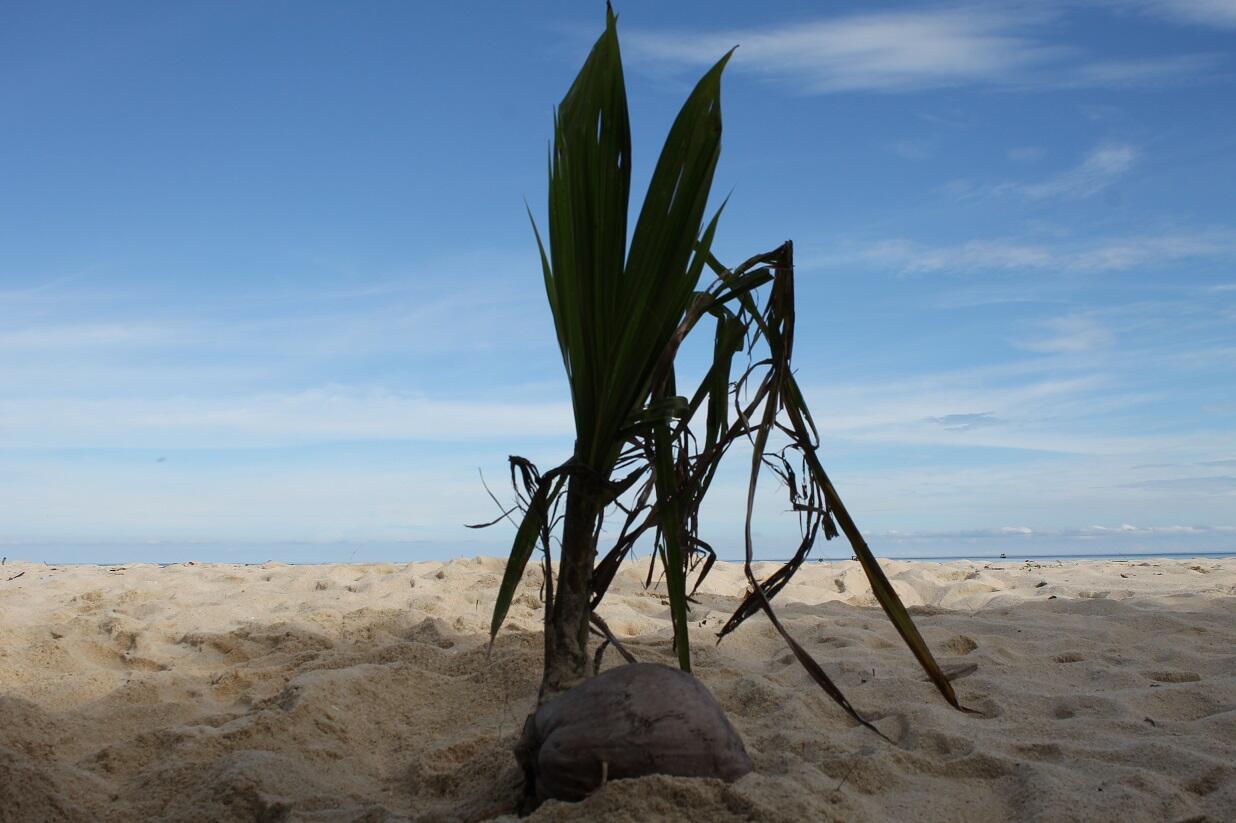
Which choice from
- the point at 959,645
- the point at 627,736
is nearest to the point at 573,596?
the point at 627,736

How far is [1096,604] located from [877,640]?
61.7 inches

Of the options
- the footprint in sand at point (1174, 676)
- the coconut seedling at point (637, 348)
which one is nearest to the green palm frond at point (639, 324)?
the coconut seedling at point (637, 348)

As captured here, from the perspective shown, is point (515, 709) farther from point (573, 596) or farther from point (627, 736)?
point (627, 736)

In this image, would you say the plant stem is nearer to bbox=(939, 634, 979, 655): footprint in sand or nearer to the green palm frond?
the green palm frond

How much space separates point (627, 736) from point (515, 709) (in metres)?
0.96

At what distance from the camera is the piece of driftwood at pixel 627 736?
1.51m

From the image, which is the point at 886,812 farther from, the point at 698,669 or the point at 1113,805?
the point at 698,669

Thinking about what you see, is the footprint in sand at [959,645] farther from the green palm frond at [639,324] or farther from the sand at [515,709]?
the green palm frond at [639,324]

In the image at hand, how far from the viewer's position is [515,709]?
7.86 feet

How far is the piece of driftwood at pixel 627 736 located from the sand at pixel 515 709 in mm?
72

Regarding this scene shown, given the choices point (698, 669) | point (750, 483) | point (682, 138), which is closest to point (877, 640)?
point (698, 669)

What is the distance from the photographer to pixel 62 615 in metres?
3.86

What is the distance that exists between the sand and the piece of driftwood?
0.07 meters

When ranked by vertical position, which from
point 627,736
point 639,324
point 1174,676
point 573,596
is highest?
point 639,324
